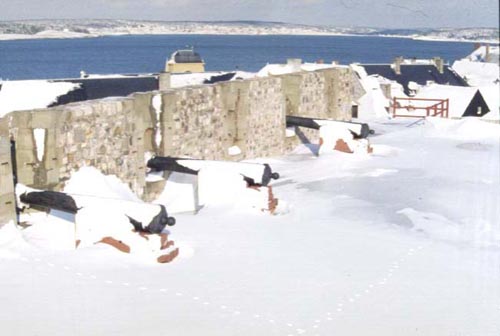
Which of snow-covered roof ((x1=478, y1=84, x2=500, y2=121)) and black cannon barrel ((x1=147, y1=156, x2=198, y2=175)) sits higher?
black cannon barrel ((x1=147, y1=156, x2=198, y2=175))

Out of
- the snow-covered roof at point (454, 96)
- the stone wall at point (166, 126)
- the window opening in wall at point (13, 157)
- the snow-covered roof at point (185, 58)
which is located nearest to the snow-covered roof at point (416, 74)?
the snow-covered roof at point (454, 96)

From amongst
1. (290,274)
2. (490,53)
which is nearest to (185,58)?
(490,53)

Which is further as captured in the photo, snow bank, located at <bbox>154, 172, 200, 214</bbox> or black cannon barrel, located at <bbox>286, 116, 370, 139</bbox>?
black cannon barrel, located at <bbox>286, 116, 370, 139</bbox>

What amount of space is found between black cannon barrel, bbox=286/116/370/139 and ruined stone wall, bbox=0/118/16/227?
9.76 meters

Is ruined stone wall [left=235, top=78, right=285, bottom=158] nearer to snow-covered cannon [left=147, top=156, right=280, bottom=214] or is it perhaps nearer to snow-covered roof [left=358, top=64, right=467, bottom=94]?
snow-covered cannon [left=147, top=156, right=280, bottom=214]

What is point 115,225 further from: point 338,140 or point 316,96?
point 316,96

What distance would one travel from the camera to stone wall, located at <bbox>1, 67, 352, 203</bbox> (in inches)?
402

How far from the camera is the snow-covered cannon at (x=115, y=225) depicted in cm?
859

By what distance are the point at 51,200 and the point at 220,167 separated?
3.46 m

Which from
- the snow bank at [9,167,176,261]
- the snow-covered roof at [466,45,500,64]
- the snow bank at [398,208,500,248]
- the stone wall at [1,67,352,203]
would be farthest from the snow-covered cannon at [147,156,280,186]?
the snow-covered roof at [466,45,500,64]

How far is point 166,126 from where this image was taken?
1350 centimetres

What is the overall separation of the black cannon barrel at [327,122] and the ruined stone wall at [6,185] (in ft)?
32.0

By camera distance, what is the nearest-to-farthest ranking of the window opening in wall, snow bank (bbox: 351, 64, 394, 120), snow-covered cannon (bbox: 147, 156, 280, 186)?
the window opening in wall → snow-covered cannon (bbox: 147, 156, 280, 186) → snow bank (bbox: 351, 64, 394, 120)

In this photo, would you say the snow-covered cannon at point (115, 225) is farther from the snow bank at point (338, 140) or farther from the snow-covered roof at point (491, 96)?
the snow-covered roof at point (491, 96)
